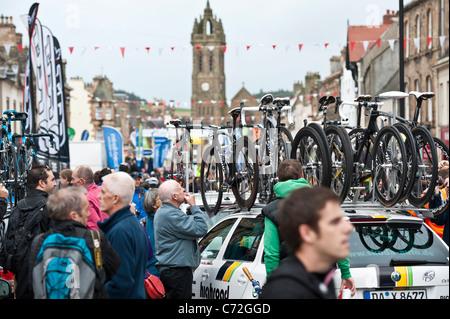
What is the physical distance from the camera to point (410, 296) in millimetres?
6734

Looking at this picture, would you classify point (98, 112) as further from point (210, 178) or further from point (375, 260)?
point (375, 260)

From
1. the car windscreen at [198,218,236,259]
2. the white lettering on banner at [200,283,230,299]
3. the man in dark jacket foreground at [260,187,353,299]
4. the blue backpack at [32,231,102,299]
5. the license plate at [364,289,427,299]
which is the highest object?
the man in dark jacket foreground at [260,187,353,299]

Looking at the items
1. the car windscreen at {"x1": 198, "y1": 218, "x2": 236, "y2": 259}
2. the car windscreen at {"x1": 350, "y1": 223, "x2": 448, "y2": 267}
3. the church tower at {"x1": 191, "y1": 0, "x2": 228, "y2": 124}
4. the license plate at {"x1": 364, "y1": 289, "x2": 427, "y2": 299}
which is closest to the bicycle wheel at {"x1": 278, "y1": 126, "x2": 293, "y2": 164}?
the car windscreen at {"x1": 198, "y1": 218, "x2": 236, "y2": 259}

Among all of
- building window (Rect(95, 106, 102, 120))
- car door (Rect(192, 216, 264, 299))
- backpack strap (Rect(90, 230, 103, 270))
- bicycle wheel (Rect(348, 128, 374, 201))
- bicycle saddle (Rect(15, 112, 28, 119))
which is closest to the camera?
backpack strap (Rect(90, 230, 103, 270))

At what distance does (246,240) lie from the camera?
7828 millimetres

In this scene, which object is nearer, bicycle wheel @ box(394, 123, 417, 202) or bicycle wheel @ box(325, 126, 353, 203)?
bicycle wheel @ box(394, 123, 417, 202)

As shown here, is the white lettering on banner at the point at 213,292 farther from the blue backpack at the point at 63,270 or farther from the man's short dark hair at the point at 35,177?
the blue backpack at the point at 63,270

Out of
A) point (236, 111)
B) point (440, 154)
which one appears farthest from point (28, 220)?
point (440, 154)

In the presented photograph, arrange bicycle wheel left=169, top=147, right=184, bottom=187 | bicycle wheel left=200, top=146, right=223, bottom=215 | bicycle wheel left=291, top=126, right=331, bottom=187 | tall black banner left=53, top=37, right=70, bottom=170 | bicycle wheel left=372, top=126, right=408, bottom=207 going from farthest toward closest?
tall black banner left=53, top=37, right=70, bottom=170
bicycle wheel left=169, top=147, right=184, bottom=187
bicycle wheel left=200, top=146, right=223, bottom=215
bicycle wheel left=291, top=126, right=331, bottom=187
bicycle wheel left=372, top=126, right=408, bottom=207

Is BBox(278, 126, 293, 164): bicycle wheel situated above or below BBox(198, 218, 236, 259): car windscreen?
above

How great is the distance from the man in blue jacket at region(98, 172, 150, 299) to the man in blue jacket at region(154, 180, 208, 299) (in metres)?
1.73

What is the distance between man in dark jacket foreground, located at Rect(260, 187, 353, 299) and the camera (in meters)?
3.45

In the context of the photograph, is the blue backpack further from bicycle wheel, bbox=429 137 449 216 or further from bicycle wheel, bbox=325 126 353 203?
bicycle wheel, bbox=429 137 449 216
